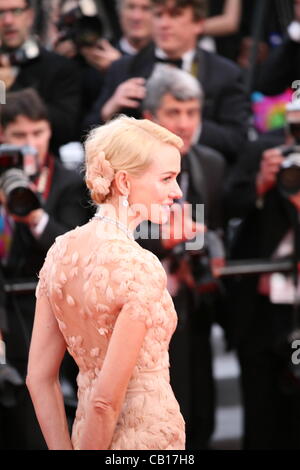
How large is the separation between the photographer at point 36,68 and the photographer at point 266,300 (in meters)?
0.80

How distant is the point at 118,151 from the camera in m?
2.50

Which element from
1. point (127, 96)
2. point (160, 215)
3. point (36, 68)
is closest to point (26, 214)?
point (127, 96)

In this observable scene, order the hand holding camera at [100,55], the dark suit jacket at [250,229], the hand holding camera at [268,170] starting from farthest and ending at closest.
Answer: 1. the hand holding camera at [100,55]
2. the dark suit jacket at [250,229]
3. the hand holding camera at [268,170]

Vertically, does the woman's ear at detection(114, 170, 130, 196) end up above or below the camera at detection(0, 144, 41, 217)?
above

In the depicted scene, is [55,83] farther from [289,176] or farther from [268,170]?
[289,176]

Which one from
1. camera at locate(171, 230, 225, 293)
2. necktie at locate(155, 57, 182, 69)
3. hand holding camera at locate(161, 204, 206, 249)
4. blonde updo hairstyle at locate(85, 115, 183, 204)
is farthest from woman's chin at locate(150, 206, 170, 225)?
necktie at locate(155, 57, 182, 69)

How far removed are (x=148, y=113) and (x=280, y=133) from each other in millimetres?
602

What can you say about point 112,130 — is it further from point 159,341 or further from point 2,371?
point 2,371

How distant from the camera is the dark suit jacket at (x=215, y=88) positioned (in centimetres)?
482

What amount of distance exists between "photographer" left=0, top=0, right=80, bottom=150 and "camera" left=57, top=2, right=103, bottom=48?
22cm

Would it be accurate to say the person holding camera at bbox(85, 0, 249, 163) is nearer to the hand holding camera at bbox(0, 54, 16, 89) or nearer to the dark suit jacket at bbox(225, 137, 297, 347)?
the dark suit jacket at bbox(225, 137, 297, 347)

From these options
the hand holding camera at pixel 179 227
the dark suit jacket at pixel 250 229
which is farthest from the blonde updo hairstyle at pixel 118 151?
the dark suit jacket at pixel 250 229

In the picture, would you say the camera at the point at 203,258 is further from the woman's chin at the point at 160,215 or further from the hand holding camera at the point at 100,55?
the woman's chin at the point at 160,215

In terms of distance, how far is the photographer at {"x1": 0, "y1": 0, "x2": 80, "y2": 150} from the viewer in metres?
4.81
